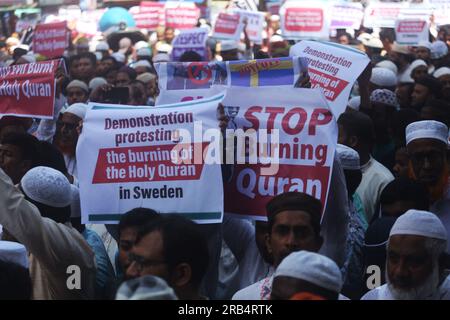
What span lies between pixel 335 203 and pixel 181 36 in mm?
10201

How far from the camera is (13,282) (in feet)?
11.8

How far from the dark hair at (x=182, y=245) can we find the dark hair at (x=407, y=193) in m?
1.74

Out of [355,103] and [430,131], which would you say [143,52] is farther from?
[430,131]

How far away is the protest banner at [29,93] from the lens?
7.26m

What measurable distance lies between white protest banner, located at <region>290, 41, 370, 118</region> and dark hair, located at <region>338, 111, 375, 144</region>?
0.35 m

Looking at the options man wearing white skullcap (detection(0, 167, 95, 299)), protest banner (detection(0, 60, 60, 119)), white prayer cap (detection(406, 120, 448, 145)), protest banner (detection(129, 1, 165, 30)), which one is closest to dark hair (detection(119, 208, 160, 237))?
man wearing white skullcap (detection(0, 167, 95, 299))

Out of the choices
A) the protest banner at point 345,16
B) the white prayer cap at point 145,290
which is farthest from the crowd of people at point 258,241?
the protest banner at point 345,16

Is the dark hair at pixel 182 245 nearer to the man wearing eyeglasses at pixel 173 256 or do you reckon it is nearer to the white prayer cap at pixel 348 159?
the man wearing eyeglasses at pixel 173 256

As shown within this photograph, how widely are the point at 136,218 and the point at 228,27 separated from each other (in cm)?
1212

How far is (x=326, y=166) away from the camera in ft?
15.6

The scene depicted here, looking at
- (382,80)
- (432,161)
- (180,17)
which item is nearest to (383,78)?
(382,80)
